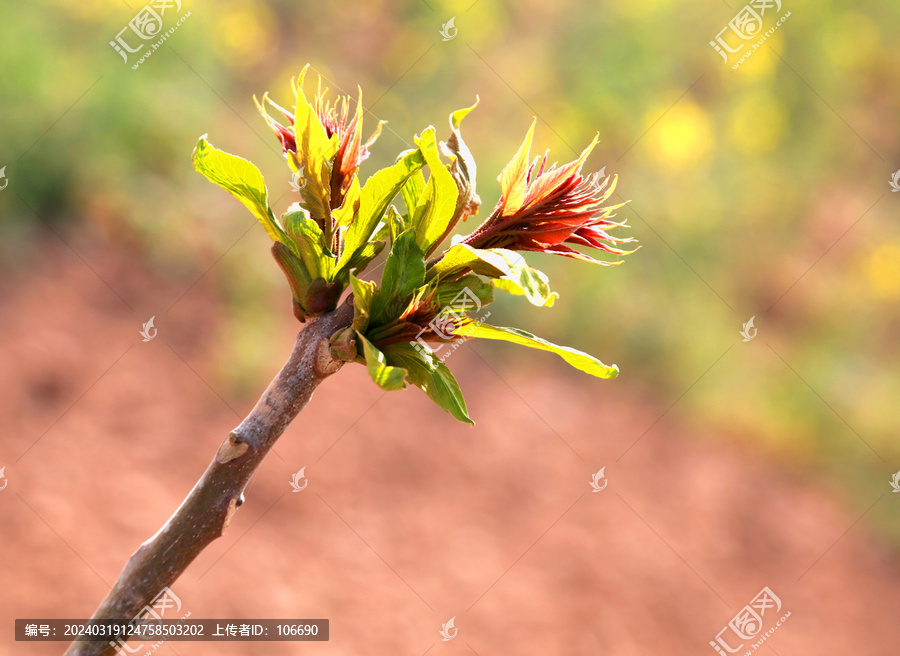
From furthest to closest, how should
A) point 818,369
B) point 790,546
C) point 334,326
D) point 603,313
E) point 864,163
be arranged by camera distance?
point 864,163 → point 818,369 → point 603,313 → point 790,546 → point 334,326

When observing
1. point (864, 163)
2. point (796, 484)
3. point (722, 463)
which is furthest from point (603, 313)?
point (864, 163)

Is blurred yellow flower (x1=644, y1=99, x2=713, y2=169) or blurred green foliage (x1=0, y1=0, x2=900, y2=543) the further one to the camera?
blurred yellow flower (x1=644, y1=99, x2=713, y2=169)

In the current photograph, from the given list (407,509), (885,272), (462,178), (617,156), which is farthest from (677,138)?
(462,178)

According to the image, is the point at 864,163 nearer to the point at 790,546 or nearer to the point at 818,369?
the point at 818,369

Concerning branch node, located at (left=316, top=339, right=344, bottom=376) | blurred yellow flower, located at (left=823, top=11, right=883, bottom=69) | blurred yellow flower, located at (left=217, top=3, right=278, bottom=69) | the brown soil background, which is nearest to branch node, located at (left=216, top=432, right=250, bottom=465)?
branch node, located at (left=316, top=339, right=344, bottom=376)

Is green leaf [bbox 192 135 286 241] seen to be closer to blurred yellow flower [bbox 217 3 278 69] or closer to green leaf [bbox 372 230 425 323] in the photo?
green leaf [bbox 372 230 425 323]

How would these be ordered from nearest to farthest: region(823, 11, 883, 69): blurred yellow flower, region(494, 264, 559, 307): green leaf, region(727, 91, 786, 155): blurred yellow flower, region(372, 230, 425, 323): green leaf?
region(494, 264, 559, 307): green leaf → region(372, 230, 425, 323): green leaf → region(727, 91, 786, 155): blurred yellow flower → region(823, 11, 883, 69): blurred yellow flower
